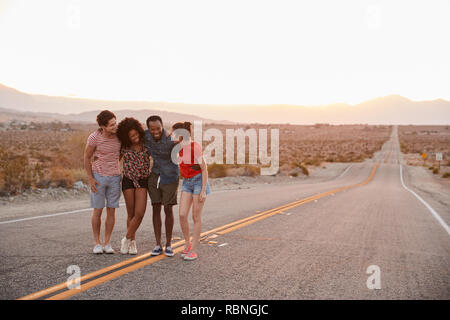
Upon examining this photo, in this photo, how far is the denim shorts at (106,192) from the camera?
5617mm

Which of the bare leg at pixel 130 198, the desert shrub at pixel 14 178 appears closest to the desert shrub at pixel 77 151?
the desert shrub at pixel 14 178

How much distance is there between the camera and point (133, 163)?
5.55 m

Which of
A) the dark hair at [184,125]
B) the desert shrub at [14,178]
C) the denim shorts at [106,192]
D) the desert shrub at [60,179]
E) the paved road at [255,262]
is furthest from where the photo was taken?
the desert shrub at [60,179]

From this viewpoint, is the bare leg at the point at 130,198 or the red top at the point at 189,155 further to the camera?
the bare leg at the point at 130,198

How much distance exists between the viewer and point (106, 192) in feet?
18.8

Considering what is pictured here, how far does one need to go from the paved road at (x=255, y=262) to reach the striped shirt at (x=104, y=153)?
→ 1.26 metres

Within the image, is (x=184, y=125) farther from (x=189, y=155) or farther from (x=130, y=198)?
(x=130, y=198)

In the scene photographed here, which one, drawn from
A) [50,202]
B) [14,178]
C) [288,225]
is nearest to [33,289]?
[288,225]

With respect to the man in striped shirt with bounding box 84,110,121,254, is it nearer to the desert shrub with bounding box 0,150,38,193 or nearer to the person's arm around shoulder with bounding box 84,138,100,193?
the person's arm around shoulder with bounding box 84,138,100,193

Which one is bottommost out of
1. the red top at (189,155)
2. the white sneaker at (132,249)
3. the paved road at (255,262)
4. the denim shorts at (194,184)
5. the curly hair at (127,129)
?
the paved road at (255,262)

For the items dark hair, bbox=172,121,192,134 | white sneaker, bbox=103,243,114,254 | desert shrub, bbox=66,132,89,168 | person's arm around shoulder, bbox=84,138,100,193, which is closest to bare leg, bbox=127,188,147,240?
white sneaker, bbox=103,243,114,254

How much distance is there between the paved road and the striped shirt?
1.26m

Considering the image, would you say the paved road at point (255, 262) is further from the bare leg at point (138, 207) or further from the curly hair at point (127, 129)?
the curly hair at point (127, 129)

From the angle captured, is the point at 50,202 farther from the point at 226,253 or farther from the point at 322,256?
the point at 322,256
